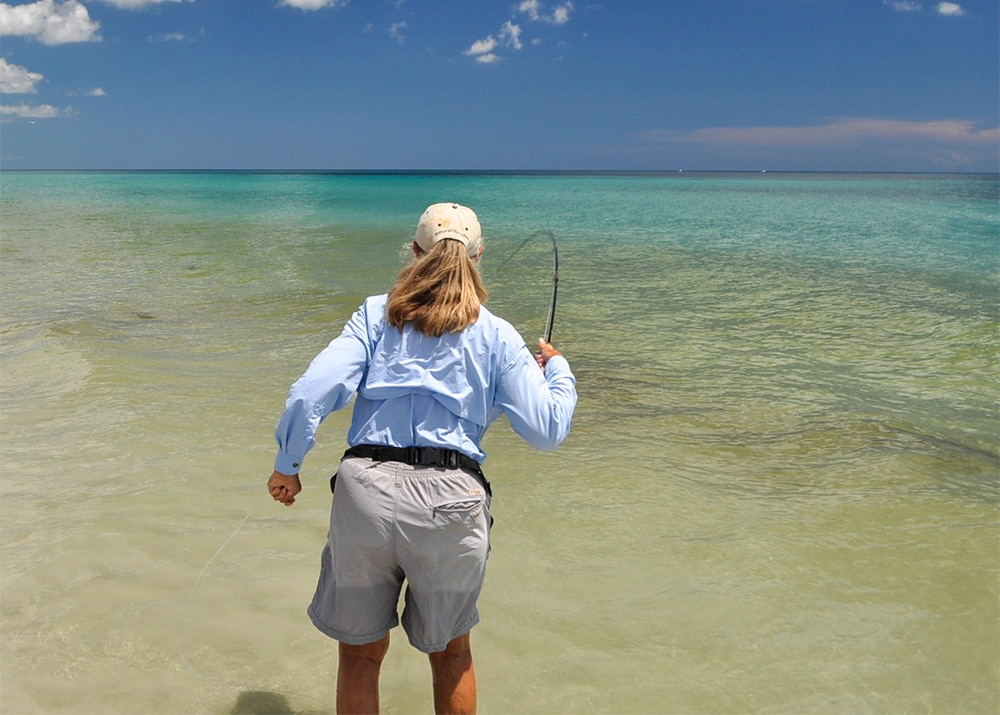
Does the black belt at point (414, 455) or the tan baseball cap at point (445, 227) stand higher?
the tan baseball cap at point (445, 227)

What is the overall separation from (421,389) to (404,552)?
47 cm

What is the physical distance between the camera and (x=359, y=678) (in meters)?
2.66

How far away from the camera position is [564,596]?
4.11 metres

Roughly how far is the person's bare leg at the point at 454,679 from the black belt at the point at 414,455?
63 cm

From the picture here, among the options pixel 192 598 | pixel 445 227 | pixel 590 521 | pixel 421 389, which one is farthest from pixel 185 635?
pixel 590 521

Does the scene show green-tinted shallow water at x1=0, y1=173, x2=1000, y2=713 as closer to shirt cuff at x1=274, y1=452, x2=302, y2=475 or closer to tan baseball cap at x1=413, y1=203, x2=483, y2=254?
shirt cuff at x1=274, y1=452, x2=302, y2=475

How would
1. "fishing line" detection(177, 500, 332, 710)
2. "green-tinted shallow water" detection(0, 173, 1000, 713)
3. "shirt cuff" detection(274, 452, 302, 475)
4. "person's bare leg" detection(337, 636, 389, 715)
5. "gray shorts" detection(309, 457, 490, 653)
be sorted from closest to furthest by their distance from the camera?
"gray shorts" detection(309, 457, 490, 653), "shirt cuff" detection(274, 452, 302, 475), "person's bare leg" detection(337, 636, 389, 715), "fishing line" detection(177, 500, 332, 710), "green-tinted shallow water" detection(0, 173, 1000, 713)

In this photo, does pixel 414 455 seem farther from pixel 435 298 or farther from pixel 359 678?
pixel 359 678

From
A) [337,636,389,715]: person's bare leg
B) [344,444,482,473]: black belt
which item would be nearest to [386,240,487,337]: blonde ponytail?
[344,444,482,473]: black belt

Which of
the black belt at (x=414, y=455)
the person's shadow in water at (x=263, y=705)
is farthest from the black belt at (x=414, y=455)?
the person's shadow in water at (x=263, y=705)

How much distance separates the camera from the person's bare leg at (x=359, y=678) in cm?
265

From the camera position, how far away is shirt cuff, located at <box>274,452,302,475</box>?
2.54 meters

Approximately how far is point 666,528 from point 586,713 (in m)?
1.72

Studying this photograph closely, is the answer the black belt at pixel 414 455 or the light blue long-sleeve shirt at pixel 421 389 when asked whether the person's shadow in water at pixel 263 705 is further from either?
the black belt at pixel 414 455
